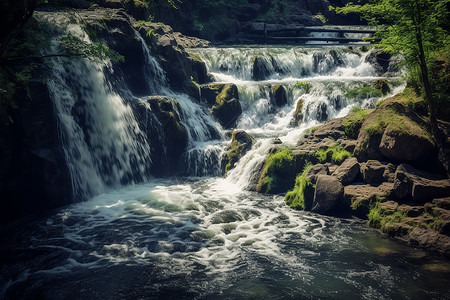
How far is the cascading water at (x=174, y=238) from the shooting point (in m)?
7.13

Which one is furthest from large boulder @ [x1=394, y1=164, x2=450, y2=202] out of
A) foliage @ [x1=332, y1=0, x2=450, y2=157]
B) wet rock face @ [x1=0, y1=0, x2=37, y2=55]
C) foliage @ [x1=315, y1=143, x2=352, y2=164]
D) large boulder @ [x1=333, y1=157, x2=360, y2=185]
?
wet rock face @ [x1=0, y1=0, x2=37, y2=55]

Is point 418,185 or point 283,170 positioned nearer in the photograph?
point 418,185

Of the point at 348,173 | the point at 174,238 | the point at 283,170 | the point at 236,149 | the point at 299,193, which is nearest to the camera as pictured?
the point at 174,238

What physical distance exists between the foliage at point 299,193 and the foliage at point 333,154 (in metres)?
0.85

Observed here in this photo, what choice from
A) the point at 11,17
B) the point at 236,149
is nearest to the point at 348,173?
the point at 236,149

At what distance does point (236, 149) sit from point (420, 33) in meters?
8.92

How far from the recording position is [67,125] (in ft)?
42.1

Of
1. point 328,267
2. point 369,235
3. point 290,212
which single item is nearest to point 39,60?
point 290,212

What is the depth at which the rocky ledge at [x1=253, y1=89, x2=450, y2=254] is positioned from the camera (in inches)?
360

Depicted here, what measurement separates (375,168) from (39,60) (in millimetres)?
12147

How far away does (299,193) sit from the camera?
12031 mm

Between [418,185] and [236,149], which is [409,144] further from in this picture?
[236,149]

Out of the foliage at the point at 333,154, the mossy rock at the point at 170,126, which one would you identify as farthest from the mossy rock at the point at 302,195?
the mossy rock at the point at 170,126

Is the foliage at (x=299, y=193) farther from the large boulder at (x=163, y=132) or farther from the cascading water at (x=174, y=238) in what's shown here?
the large boulder at (x=163, y=132)
